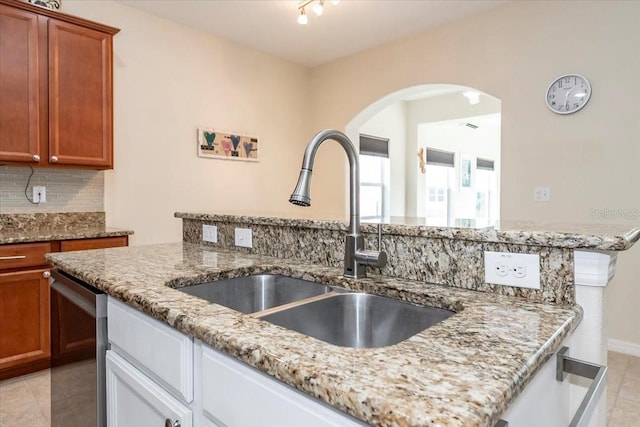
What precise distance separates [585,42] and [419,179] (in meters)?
3.65

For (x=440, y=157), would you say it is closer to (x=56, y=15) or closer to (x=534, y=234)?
(x=56, y=15)

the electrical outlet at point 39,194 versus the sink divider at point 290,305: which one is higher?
the electrical outlet at point 39,194

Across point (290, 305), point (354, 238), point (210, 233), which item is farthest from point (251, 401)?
point (210, 233)

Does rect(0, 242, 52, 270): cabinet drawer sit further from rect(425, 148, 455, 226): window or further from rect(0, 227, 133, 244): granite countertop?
rect(425, 148, 455, 226): window

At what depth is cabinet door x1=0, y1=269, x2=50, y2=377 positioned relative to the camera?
2.31 meters

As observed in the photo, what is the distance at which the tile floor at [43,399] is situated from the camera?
2.01 metres

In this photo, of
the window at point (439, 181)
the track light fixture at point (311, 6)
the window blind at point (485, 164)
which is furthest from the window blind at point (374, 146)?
the window blind at point (485, 164)

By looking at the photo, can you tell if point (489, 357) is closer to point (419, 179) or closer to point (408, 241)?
point (408, 241)

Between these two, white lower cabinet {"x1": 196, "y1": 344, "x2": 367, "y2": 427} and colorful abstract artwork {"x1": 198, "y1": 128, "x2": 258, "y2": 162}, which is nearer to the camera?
white lower cabinet {"x1": 196, "y1": 344, "x2": 367, "y2": 427}

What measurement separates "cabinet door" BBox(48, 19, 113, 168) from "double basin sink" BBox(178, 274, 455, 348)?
2.08 m

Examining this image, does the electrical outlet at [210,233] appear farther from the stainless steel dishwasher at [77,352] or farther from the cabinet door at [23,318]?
the cabinet door at [23,318]

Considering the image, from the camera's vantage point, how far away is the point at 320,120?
490cm

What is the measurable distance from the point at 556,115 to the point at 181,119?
3241 mm

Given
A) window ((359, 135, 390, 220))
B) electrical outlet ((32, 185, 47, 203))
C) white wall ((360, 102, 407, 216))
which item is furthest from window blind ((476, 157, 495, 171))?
electrical outlet ((32, 185, 47, 203))
